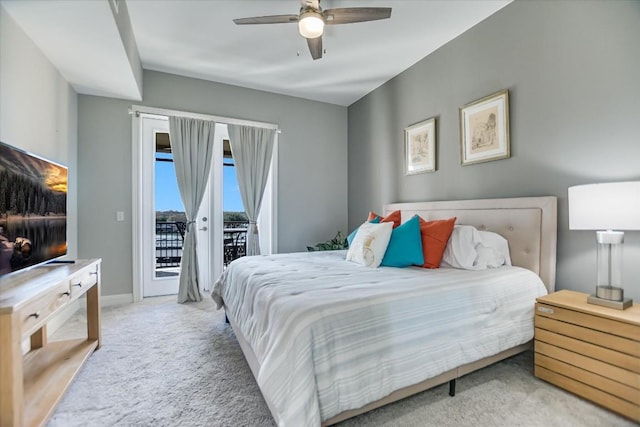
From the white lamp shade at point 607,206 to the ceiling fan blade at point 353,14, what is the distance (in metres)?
1.75

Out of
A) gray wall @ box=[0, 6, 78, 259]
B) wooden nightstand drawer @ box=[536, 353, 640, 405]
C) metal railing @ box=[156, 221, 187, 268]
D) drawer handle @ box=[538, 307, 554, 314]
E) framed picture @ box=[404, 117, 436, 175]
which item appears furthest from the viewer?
metal railing @ box=[156, 221, 187, 268]

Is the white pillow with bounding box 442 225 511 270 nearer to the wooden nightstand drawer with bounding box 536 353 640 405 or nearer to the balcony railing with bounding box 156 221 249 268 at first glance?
the wooden nightstand drawer with bounding box 536 353 640 405

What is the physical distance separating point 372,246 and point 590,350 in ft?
4.71

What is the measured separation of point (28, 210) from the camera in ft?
5.95

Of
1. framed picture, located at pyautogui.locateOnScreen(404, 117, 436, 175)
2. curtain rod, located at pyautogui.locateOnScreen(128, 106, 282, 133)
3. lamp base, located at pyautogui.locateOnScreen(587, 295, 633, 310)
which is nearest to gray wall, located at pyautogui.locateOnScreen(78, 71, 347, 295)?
curtain rod, located at pyautogui.locateOnScreen(128, 106, 282, 133)

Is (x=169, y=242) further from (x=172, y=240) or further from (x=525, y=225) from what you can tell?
(x=525, y=225)

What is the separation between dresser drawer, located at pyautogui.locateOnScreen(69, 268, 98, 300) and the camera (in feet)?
6.12

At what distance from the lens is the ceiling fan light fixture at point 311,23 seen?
2008 mm

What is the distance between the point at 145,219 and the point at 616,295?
14.7 ft

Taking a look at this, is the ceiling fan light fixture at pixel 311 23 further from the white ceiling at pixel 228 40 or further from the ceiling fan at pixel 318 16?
the white ceiling at pixel 228 40

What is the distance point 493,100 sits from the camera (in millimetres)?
2646

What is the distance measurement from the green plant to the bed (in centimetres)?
173

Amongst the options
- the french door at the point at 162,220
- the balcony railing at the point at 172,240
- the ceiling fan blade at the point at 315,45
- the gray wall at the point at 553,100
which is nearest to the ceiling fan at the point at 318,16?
the ceiling fan blade at the point at 315,45

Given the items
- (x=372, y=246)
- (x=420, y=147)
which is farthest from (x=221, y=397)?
(x=420, y=147)
